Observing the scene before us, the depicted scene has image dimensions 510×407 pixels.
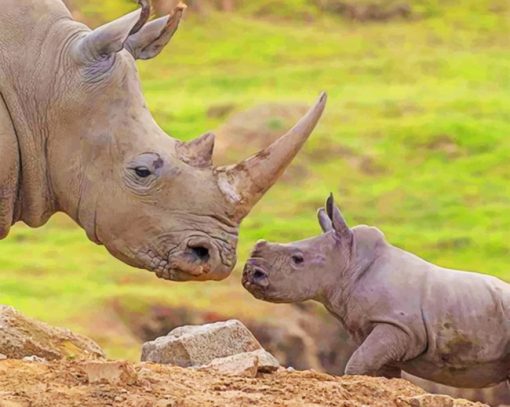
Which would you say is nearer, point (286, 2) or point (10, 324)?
point (10, 324)

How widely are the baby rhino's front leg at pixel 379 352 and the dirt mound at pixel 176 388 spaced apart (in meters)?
1.16

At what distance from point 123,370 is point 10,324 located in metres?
1.34

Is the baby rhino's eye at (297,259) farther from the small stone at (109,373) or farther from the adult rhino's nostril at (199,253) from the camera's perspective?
the small stone at (109,373)

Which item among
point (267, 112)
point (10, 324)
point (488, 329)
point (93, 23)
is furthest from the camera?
point (93, 23)

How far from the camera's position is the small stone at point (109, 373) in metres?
7.59

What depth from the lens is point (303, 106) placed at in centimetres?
2728

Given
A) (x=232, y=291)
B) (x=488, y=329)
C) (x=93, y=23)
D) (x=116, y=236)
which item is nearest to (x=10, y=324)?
(x=116, y=236)

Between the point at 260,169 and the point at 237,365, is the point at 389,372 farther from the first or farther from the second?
the point at 260,169

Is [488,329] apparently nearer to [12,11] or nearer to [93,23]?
[12,11]

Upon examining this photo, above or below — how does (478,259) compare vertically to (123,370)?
below

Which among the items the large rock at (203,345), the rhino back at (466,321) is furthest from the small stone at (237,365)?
the rhino back at (466,321)

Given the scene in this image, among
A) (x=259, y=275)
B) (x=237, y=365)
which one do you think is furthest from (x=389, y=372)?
(x=237, y=365)

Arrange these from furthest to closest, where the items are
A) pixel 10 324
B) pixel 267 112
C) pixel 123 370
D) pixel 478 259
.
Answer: pixel 267 112
pixel 478 259
pixel 10 324
pixel 123 370

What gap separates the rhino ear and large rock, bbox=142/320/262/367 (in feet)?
5.27
